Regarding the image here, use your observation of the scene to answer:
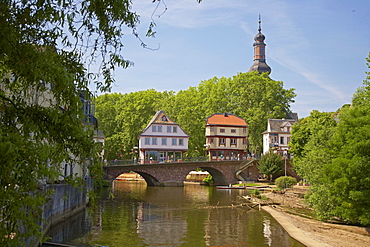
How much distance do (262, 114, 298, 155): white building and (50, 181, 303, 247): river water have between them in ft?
114

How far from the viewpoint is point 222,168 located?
2354 inches

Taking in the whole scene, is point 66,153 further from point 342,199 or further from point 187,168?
point 187,168

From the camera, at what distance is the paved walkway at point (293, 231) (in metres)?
19.0

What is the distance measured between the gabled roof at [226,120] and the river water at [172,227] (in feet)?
106

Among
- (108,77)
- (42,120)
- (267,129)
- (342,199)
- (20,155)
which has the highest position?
(267,129)

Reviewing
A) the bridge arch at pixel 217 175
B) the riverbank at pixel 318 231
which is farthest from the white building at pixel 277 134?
the riverbank at pixel 318 231

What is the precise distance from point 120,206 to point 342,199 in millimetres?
17710

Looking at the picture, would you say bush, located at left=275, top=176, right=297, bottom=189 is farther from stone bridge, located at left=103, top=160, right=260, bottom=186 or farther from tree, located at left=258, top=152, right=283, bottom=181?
stone bridge, located at left=103, top=160, right=260, bottom=186

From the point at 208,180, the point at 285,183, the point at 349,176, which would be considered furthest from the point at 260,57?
the point at 349,176

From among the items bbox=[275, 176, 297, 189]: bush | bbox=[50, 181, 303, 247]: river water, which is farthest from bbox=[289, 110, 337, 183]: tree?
bbox=[50, 181, 303, 247]: river water

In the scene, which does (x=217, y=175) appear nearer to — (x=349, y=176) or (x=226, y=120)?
(x=226, y=120)

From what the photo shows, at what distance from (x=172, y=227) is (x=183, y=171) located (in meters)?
33.4

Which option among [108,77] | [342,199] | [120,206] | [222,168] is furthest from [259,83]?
[108,77]

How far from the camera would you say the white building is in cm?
6731
